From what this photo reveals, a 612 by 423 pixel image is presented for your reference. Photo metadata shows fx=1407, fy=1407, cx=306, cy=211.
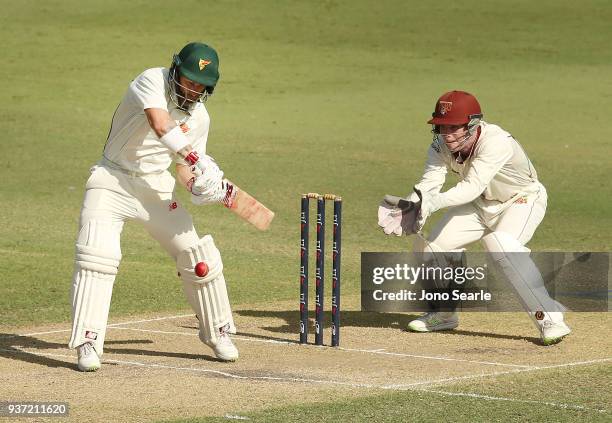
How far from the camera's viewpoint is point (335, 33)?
3362 cm

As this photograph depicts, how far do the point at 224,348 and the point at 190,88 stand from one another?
159 centimetres

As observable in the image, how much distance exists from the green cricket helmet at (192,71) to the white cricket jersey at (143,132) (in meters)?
0.07

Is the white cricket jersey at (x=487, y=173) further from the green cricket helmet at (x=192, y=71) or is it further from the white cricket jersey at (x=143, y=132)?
the green cricket helmet at (x=192, y=71)

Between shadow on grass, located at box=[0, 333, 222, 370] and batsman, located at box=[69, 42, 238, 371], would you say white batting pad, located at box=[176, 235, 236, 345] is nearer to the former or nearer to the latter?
batsman, located at box=[69, 42, 238, 371]

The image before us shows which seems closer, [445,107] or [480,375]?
[480,375]

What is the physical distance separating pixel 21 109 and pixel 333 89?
6.48 metres

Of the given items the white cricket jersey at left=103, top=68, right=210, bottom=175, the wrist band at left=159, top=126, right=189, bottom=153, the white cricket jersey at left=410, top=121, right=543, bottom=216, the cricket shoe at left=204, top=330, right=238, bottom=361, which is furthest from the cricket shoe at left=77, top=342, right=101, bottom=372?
A: the white cricket jersey at left=410, top=121, right=543, bottom=216

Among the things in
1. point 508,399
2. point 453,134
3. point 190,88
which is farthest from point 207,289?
point 508,399

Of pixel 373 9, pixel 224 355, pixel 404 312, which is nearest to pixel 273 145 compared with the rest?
pixel 404 312

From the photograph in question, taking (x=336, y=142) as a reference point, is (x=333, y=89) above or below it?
above

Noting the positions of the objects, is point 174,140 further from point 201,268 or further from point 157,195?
point 201,268

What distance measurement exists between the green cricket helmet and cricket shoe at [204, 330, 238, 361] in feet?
4.70

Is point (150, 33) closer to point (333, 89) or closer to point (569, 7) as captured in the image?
point (333, 89)

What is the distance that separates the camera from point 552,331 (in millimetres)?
9062
